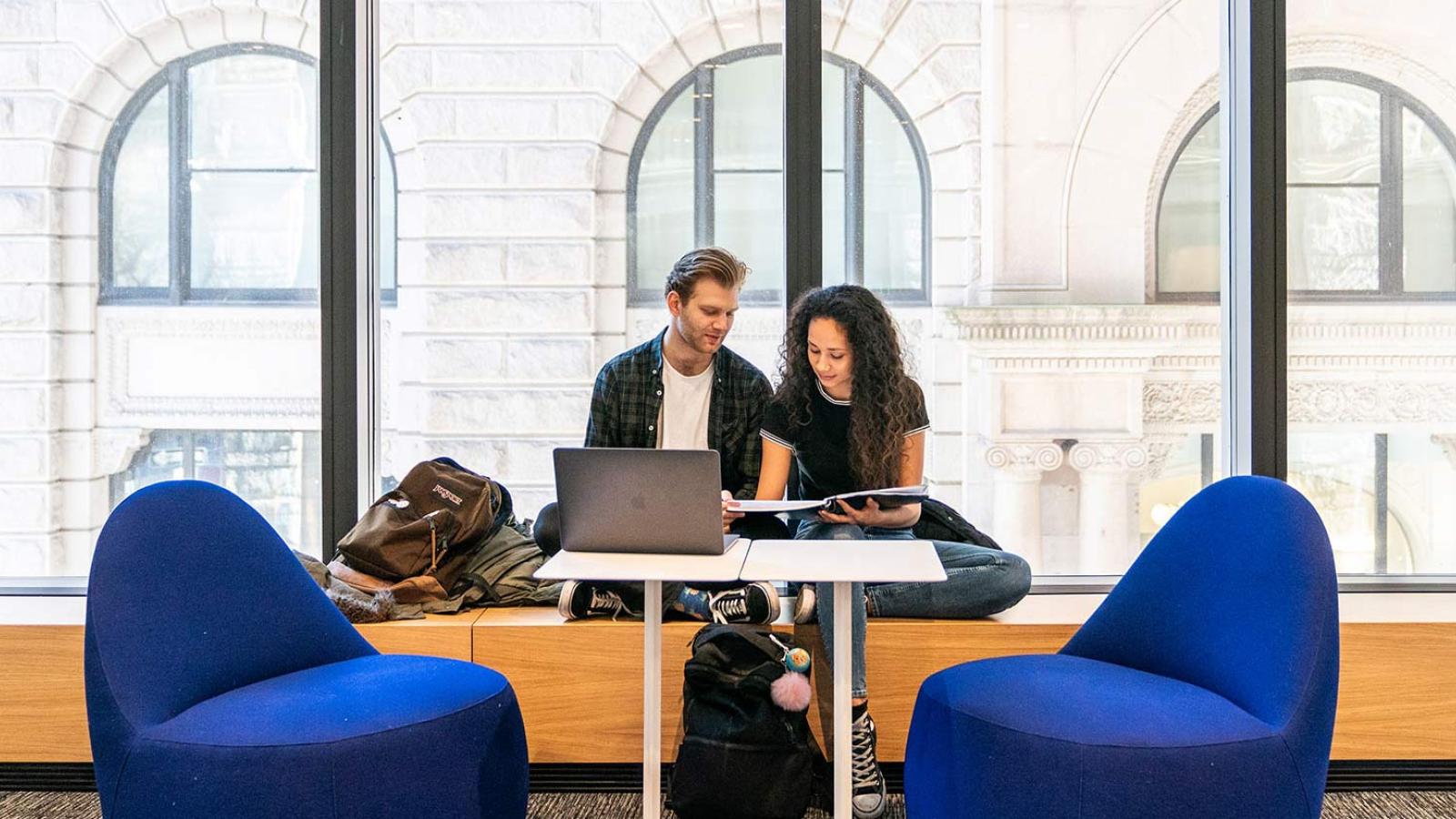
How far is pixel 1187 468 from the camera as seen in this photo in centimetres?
346

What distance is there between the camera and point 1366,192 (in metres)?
3.40

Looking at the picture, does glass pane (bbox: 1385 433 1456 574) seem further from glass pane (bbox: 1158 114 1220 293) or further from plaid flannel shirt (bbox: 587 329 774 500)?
plaid flannel shirt (bbox: 587 329 774 500)

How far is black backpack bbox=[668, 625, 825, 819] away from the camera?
8.07 feet

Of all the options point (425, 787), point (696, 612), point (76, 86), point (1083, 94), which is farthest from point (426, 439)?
Answer: point (1083, 94)

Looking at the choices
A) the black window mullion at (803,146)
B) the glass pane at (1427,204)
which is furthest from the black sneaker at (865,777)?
the glass pane at (1427,204)

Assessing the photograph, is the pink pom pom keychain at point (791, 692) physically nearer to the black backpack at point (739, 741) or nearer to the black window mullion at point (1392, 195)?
the black backpack at point (739, 741)

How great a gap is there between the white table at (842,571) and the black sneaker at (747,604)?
316mm

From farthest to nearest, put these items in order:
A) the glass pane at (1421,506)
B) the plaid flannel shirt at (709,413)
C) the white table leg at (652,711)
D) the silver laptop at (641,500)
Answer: the glass pane at (1421,506), the plaid flannel shirt at (709,413), the white table leg at (652,711), the silver laptop at (641,500)

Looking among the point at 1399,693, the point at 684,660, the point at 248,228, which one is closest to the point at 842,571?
the point at 684,660

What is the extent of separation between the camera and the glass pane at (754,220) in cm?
343

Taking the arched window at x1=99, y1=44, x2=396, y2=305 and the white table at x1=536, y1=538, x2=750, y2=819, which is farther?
the arched window at x1=99, y1=44, x2=396, y2=305

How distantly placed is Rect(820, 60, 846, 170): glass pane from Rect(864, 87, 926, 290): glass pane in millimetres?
74

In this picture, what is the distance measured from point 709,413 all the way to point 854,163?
91 cm

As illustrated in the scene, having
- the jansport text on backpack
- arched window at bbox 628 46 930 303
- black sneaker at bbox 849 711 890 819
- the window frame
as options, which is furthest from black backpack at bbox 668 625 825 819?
the window frame
